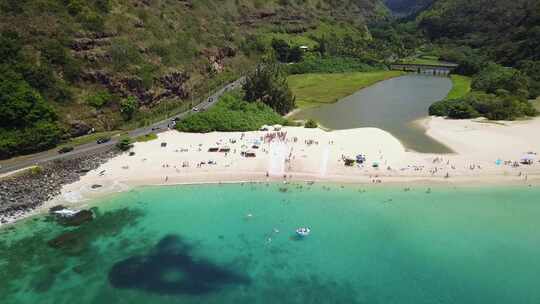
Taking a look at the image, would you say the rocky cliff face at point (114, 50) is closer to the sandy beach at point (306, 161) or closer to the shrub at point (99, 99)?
the shrub at point (99, 99)

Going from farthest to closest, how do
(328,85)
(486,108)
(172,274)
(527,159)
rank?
(328,85) → (486,108) → (527,159) → (172,274)

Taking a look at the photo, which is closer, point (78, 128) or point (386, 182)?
point (386, 182)

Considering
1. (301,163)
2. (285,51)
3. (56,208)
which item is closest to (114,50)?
(56,208)

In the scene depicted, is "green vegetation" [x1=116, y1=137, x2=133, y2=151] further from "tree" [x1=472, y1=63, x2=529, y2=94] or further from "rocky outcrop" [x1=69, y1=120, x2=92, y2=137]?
"tree" [x1=472, y1=63, x2=529, y2=94]

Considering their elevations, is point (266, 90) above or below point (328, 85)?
below

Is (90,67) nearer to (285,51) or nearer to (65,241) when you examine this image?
(65,241)

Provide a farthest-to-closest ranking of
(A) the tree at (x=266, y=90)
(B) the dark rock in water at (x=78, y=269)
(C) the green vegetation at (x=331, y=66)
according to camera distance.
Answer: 1. (C) the green vegetation at (x=331, y=66)
2. (A) the tree at (x=266, y=90)
3. (B) the dark rock in water at (x=78, y=269)

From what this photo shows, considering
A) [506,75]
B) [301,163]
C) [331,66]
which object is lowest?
[301,163]

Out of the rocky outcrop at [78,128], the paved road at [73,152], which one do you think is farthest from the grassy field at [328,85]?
the rocky outcrop at [78,128]
